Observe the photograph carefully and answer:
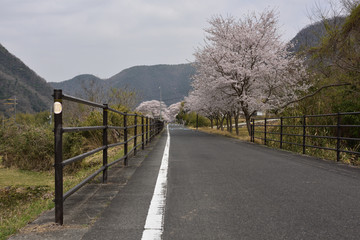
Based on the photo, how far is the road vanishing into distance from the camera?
2.84m

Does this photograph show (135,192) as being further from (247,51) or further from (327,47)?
(247,51)

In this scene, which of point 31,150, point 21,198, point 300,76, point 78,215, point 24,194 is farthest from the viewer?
point 300,76

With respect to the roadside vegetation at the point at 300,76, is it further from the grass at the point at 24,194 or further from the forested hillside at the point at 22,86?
the forested hillside at the point at 22,86

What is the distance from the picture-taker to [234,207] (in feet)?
12.0

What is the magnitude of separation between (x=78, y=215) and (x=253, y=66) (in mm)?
20329

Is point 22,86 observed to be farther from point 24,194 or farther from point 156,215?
point 156,215

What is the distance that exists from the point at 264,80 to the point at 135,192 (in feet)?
65.5

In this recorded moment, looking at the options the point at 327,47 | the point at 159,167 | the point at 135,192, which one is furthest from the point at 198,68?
the point at 135,192

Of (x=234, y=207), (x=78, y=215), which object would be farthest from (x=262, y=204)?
(x=78, y=215)

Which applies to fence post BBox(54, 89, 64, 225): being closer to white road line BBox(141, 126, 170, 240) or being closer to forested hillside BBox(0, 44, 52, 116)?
white road line BBox(141, 126, 170, 240)

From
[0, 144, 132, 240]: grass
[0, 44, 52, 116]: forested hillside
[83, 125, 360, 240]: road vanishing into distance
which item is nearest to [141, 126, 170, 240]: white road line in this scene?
[83, 125, 360, 240]: road vanishing into distance

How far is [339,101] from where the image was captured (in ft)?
43.5

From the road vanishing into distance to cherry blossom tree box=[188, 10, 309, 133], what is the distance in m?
16.1

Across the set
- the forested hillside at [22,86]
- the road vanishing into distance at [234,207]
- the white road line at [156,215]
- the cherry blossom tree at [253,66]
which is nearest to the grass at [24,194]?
the road vanishing into distance at [234,207]
